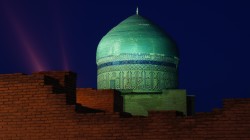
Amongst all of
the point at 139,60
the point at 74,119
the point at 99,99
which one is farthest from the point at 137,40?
the point at 74,119

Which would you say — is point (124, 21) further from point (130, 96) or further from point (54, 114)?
point (54, 114)

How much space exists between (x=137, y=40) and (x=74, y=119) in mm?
13981

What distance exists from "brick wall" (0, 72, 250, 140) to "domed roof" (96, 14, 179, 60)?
13.0 m

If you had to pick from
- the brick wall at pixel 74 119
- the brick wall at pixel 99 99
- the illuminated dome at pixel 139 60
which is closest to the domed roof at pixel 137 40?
the illuminated dome at pixel 139 60

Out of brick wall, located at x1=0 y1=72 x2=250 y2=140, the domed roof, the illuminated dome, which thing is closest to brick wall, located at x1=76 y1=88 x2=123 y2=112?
brick wall, located at x1=0 y1=72 x2=250 y2=140

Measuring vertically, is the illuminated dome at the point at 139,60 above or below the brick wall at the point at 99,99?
above

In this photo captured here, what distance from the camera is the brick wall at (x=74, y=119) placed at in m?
10.7

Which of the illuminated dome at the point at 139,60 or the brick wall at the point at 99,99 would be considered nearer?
the brick wall at the point at 99,99

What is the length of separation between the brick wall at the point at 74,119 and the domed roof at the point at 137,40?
13.0m

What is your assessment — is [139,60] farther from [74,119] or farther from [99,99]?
[74,119]

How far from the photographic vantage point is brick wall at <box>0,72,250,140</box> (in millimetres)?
10742

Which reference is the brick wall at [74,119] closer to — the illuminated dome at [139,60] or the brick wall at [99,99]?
the brick wall at [99,99]

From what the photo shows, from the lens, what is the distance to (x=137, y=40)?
83.1ft

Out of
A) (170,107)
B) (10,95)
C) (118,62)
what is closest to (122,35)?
(118,62)
